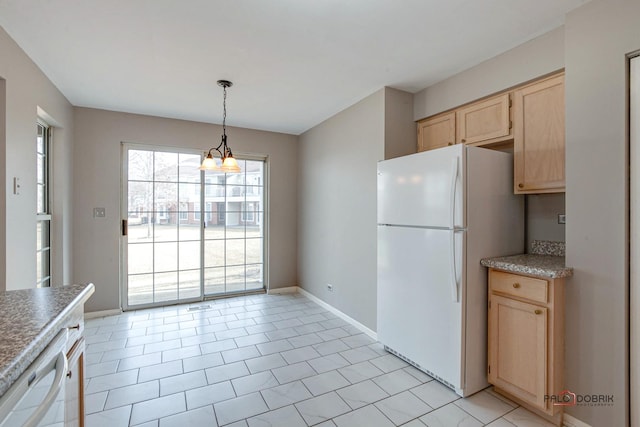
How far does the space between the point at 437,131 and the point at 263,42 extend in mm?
1843

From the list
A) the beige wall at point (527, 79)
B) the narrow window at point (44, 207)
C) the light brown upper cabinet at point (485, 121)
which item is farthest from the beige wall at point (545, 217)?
the narrow window at point (44, 207)

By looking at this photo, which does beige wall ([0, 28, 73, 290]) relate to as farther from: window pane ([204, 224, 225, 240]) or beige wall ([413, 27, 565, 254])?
beige wall ([413, 27, 565, 254])

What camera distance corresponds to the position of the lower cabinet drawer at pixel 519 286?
6.27 feet

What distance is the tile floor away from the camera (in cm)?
197

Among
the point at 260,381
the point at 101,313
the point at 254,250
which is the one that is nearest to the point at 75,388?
the point at 260,381

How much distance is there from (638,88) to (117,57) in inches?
141

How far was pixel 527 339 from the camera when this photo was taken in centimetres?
199

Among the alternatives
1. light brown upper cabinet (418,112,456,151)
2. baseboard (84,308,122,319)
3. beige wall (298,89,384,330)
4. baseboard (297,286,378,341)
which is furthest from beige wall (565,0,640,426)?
baseboard (84,308,122,319)

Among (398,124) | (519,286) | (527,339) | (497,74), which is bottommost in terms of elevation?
(527,339)

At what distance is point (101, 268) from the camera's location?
3807 millimetres

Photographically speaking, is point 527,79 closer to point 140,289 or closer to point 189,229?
point 189,229

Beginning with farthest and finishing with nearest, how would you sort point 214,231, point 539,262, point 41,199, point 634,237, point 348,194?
point 214,231
point 348,194
point 41,199
point 539,262
point 634,237

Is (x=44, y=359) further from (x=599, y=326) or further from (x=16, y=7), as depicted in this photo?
(x=599, y=326)

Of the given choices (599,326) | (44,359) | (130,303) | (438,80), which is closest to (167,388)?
(44,359)
